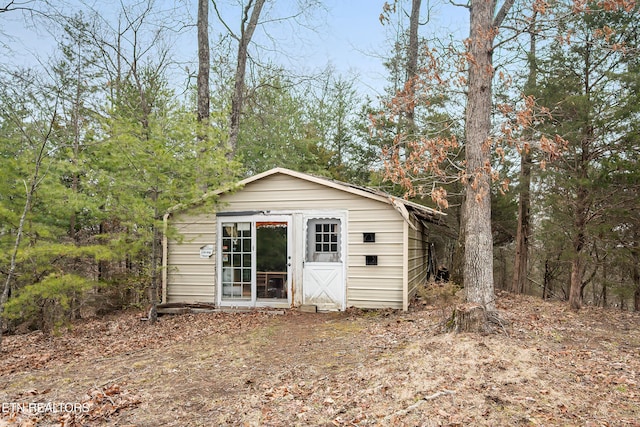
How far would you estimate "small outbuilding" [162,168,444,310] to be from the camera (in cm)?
802

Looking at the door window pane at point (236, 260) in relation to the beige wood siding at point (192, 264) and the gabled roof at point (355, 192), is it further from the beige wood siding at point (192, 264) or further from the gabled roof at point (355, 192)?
the gabled roof at point (355, 192)

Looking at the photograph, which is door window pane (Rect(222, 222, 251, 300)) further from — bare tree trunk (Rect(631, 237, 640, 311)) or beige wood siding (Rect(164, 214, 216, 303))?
bare tree trunk (Rect(631, 237, 640, 311))

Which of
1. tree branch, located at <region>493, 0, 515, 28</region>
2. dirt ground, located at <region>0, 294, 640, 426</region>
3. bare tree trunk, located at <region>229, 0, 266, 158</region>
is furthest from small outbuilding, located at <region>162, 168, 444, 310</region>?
bare tree trunk, located at <region>229, 0, 266, 158</region>

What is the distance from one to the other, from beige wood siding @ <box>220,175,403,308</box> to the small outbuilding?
0.06ft

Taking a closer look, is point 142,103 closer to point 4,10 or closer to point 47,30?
point 47,30

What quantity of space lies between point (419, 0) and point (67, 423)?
1382 cm

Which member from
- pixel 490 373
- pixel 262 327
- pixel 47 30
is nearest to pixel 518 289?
pixel 262 327

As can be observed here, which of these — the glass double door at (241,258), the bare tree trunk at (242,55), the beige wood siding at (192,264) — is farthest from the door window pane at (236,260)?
the bare tree trunk at (242,55)

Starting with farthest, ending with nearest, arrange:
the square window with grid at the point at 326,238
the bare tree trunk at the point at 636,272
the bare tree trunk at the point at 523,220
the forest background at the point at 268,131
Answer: the bare tree trunk at the point at 523,220 → the bare tree trunk at the point at 636,272 → the square window with grid at the point at 326,238 → the forest background at the point at 268,131

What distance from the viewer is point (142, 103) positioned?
37.8 ft

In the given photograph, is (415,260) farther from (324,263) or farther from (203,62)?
(203,62)

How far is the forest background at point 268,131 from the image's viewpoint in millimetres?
6178

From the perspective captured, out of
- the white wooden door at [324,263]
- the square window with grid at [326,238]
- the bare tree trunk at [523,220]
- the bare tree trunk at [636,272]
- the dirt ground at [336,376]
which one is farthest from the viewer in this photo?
the bare tree trunk at [523,220]

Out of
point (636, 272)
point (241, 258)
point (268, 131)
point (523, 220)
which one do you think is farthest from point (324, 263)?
point (636, 272)
